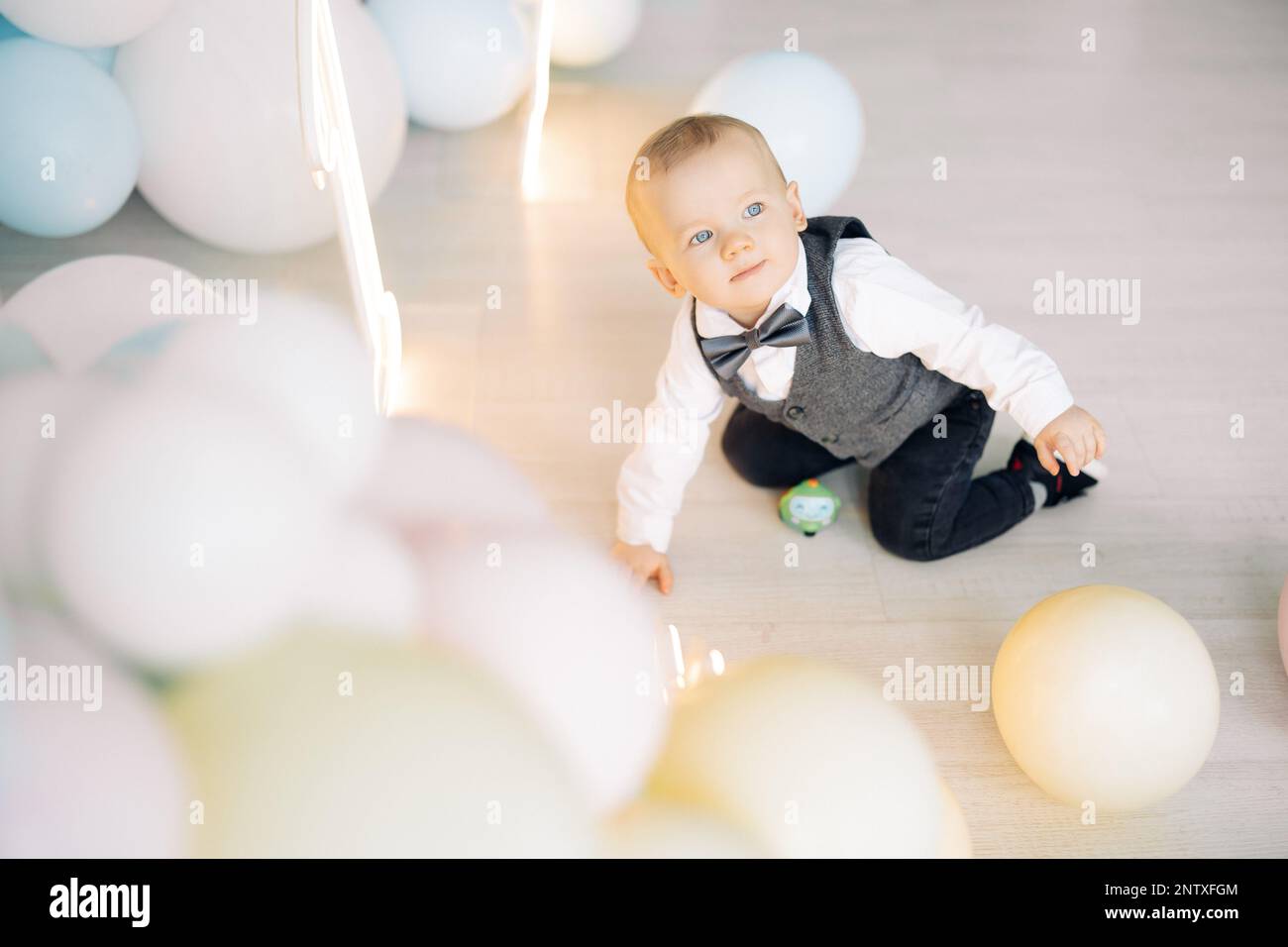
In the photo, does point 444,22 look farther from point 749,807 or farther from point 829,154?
point 749,807

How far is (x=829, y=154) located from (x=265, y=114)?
2.45 feet

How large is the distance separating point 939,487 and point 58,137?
1.16 metres

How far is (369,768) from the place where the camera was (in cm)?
78

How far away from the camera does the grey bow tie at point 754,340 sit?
1.10m

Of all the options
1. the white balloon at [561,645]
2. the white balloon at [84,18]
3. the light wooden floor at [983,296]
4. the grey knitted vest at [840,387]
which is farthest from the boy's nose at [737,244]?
the white balloon at [84,18]

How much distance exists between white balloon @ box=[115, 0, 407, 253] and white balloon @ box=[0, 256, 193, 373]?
0.35 metres

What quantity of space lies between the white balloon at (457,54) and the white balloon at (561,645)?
101 cm

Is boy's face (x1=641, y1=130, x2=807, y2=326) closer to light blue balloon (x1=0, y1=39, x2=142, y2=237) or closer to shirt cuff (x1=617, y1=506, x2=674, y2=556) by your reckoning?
shirt cuff (x1=617, y1=506, x2=674, y2=556)

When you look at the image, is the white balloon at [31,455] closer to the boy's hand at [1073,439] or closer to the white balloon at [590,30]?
the boy's hand at [1073,439]

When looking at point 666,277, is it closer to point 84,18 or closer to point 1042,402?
point 1042,402

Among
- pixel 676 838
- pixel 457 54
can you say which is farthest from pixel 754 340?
pixel 457 54

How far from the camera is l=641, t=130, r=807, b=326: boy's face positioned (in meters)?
1.03

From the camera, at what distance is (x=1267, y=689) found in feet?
3.92
